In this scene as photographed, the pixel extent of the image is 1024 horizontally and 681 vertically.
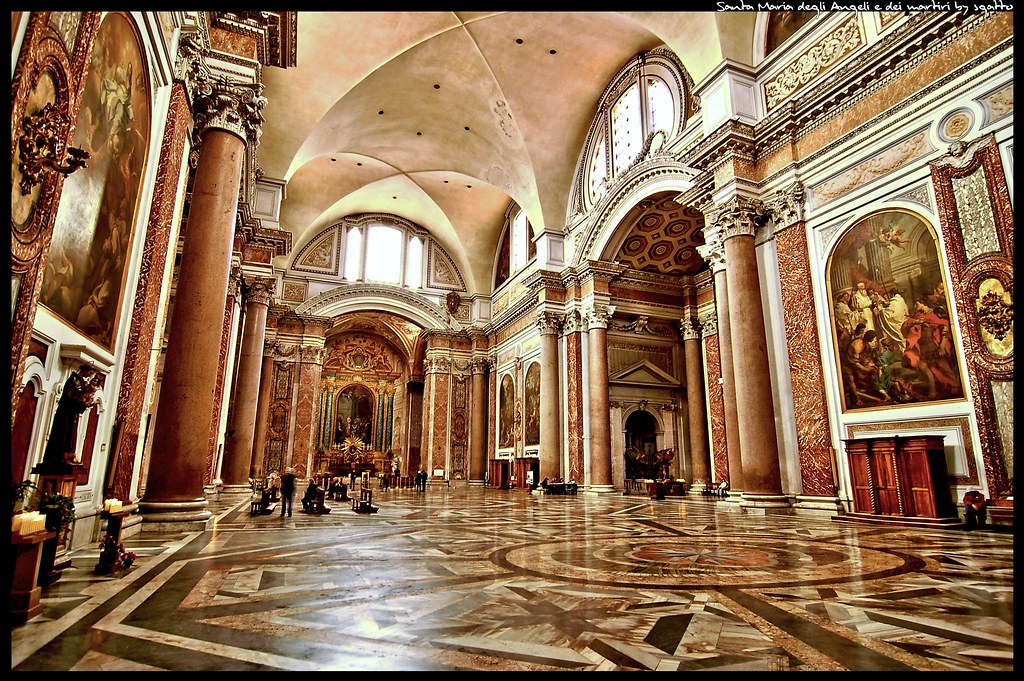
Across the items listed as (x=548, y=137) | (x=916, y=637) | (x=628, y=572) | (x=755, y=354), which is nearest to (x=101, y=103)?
(x=628, y=572)

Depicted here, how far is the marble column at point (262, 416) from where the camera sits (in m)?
20.7

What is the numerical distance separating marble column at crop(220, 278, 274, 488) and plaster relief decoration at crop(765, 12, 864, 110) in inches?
487

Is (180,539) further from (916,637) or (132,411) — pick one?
(916,637)

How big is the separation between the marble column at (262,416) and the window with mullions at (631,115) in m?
13.6

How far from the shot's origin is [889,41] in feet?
26.5

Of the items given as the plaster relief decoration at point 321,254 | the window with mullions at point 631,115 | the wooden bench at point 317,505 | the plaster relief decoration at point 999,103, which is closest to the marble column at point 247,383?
the wooden bench at point 317,505

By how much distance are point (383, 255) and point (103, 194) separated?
2117 cm

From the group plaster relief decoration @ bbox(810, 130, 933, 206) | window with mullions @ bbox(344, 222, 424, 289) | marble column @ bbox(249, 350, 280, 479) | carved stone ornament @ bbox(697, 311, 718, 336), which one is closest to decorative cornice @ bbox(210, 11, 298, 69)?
plaster relief decoration @ bbox(810, 130, 933, 206)

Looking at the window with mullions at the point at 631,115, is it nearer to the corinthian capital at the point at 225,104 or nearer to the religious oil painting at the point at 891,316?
the religious oil painting at the point at 891,316

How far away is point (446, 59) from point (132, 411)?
13.1 m

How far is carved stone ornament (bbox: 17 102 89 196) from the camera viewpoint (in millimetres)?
2861

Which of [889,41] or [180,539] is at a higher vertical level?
[889,41]

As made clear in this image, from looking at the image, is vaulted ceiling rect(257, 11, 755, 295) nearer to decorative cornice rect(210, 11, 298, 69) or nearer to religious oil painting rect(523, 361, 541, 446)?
decorative cornice rect(210, 11, 298, 69)
